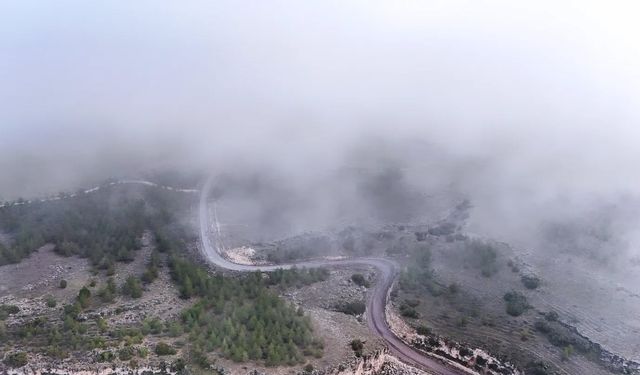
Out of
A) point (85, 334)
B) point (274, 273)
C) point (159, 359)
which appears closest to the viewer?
point (159, 359)

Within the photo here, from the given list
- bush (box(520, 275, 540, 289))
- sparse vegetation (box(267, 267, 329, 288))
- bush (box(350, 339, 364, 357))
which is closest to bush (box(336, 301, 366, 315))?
sparse vegetation (box(267, 267, 329, 288))

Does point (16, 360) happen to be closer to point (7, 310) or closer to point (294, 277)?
point (7, 310)

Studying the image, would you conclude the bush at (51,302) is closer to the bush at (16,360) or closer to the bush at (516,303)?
the bush at (16,360)

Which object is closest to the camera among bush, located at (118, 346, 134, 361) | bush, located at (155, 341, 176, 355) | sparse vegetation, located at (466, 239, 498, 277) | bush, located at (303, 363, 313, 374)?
bush, located at (118, 346, 134, 361)

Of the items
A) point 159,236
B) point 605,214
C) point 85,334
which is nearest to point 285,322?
point 85,334

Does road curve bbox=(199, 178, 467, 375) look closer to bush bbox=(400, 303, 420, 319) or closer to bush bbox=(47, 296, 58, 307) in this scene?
bush bbox=(400, 303, 420, 319)

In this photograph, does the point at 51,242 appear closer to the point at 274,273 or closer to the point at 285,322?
the point at 274,273
